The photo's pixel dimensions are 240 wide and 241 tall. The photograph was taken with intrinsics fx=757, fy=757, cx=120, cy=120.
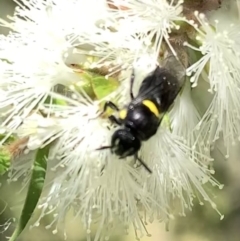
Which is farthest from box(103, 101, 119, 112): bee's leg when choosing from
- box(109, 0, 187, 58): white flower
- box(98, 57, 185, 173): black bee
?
box(109, 0, 187, 58): white flower

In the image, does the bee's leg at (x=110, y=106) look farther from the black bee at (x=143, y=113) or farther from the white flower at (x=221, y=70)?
the white flower at (x=221, y=70)

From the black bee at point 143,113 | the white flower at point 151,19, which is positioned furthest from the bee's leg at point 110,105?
the white flower at point 151,19

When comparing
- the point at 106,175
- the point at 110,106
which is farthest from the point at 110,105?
the point at 106,175

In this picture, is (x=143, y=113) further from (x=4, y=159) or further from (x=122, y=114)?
(x=4, y=159)

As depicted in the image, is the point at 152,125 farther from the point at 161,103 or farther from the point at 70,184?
the point at 70,184

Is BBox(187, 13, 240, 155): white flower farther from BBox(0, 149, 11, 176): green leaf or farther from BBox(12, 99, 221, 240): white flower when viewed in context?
BBox(0, 149, 11, 176): green leaf

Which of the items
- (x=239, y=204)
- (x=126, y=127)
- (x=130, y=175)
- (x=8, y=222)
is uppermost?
(x=126, y=127)

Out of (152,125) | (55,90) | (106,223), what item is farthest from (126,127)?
(106,223)
